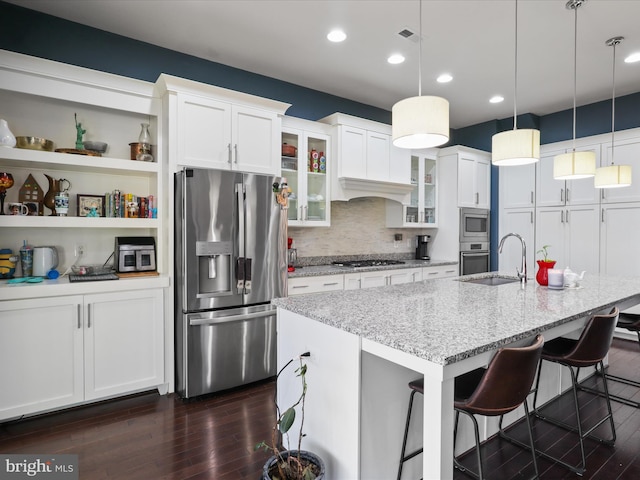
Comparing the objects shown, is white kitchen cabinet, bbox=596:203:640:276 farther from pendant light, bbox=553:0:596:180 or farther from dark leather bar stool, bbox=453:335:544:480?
dark leather bar stool, bbox=453:335:544:480

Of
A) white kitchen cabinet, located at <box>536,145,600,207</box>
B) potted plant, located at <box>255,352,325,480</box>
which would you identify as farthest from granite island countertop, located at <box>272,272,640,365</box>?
white kitchen cabinet, located at <box>536,145,600,207</box>

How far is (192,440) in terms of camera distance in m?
2.28

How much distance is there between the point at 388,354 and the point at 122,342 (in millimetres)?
2214

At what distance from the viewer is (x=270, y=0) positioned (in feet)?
8.73

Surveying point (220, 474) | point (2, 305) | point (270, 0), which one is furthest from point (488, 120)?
point (2, 305)

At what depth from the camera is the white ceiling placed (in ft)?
9.02

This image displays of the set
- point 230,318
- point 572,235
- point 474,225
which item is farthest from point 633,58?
point 230,318

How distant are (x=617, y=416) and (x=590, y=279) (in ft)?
3.45

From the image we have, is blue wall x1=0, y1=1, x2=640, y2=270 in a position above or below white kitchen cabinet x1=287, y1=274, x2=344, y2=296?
above

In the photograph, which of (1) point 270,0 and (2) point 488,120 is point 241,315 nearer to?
(1) point 270,0

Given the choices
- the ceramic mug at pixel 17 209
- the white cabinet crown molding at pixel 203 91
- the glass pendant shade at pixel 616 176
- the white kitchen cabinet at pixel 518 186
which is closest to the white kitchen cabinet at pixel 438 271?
the white kitchen cabinet at pixel 518 186

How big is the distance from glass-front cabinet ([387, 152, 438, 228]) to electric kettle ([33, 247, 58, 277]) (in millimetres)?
3742

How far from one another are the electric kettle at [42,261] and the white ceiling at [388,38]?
71.2 inches

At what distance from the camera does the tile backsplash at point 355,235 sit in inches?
170
